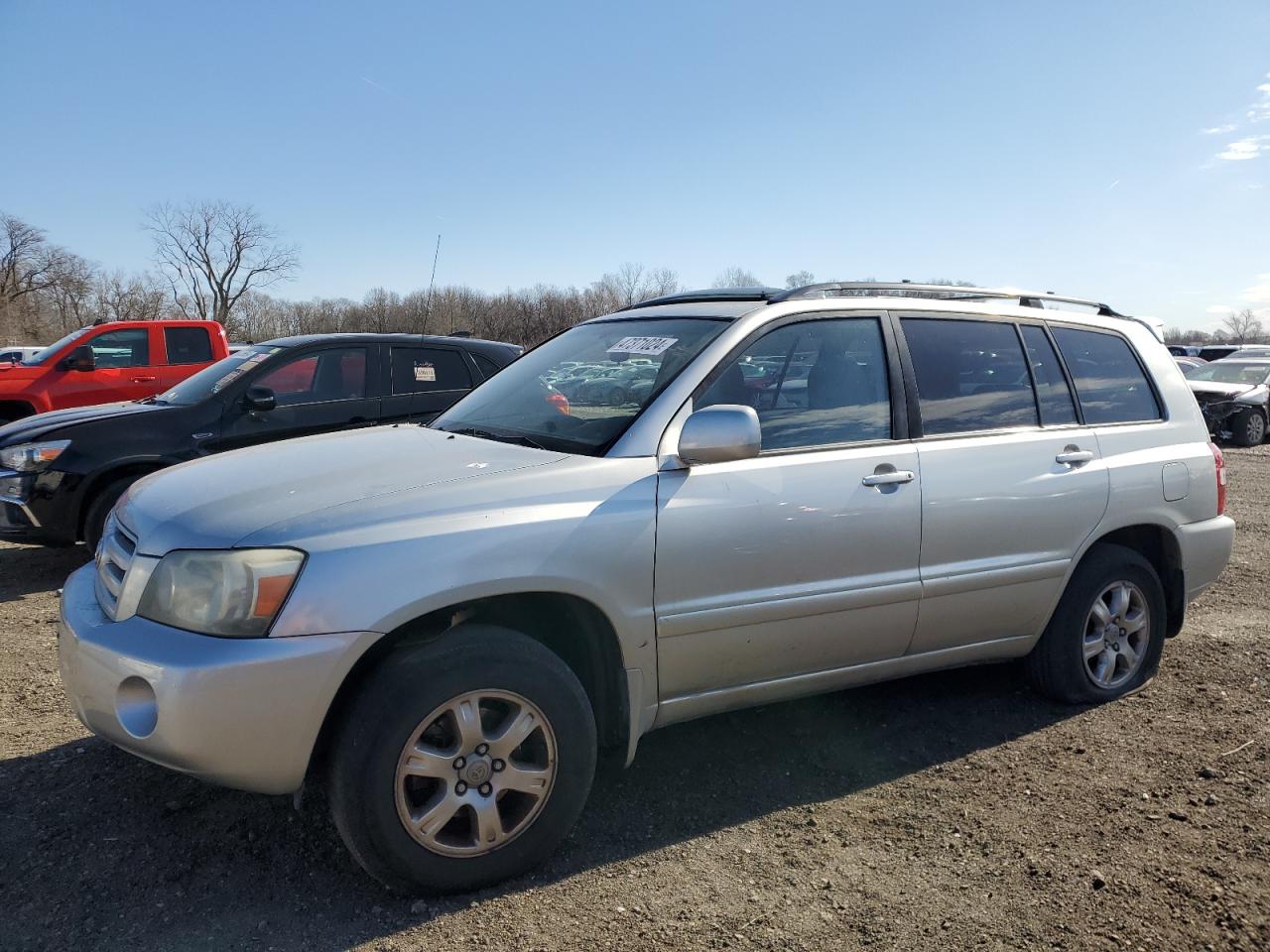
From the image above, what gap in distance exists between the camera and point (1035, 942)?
8.27ft

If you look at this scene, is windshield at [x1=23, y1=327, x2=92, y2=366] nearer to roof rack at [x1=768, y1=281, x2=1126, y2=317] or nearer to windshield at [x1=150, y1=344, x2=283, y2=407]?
windshield at [x1=150, y1=344, x2=283, y2=407]

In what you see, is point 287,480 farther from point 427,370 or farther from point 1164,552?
point 427,370

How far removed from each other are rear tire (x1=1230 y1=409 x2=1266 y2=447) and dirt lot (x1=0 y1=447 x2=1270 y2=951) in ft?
50.1

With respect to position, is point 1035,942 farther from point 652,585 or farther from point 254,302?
point 254,302

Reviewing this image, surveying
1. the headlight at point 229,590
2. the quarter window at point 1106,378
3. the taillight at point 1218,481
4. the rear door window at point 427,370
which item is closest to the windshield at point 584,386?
the headlight at point 229,590

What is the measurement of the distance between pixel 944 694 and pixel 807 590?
5.16 ft

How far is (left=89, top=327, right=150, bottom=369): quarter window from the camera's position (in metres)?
10.2

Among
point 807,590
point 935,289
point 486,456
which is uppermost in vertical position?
point 935,289

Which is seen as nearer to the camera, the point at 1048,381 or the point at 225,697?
the point at 225,697

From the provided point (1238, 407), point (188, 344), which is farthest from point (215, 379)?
point (1238, 407)

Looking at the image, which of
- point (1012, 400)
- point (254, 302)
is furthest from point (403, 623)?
point (254, 302)

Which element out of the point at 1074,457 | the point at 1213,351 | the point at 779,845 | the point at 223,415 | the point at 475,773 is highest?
the point at 1213,351

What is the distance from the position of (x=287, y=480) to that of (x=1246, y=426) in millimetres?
18564

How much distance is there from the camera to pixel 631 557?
2828 mm
